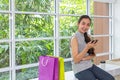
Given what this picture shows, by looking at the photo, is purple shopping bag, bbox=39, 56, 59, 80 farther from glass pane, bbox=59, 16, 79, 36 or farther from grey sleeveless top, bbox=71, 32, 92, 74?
glass pane, bbox=59, 16, 79, 36

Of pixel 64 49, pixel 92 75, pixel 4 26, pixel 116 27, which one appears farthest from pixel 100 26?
pixel 4 26

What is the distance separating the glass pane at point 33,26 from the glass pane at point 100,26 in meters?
1.23

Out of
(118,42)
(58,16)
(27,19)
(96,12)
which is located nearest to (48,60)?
(27,19)

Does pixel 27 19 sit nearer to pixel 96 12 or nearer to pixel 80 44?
pixel 80 44

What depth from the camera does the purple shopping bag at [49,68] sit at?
2562 millimetres

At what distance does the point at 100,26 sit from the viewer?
475 cm

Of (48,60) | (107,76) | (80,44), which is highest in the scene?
(80,44)

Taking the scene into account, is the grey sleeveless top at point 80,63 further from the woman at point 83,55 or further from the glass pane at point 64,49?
the glass pane at point 64,49

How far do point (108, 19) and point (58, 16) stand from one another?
66.4 inches

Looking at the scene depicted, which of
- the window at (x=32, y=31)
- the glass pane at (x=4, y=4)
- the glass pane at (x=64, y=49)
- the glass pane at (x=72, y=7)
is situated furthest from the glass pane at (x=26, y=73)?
the glass pane at (x=72, y=7)

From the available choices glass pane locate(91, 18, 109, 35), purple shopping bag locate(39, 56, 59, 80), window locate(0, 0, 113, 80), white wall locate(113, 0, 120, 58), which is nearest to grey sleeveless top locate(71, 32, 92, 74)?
purple shopping bag locate(39, 56, 59, 80)

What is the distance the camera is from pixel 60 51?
3770mm

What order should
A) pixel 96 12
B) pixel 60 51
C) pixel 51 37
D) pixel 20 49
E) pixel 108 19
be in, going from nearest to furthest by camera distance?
pixel 20 49, pixel 51 37, pixel 60 51, pixel 96 12, pixel 108 19

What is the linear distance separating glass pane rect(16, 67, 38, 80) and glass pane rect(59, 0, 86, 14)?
1.11m
